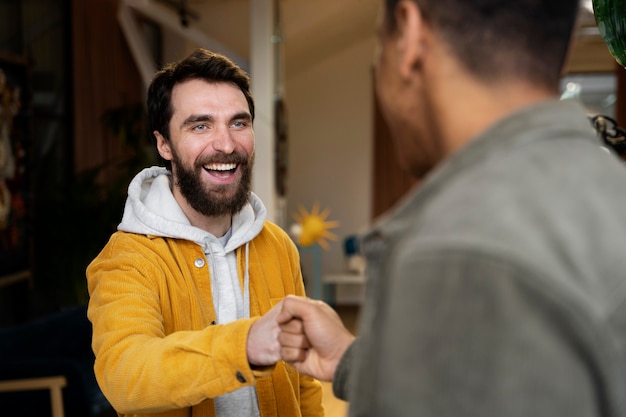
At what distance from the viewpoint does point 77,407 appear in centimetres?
431

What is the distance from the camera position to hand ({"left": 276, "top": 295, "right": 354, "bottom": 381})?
54.2 inches

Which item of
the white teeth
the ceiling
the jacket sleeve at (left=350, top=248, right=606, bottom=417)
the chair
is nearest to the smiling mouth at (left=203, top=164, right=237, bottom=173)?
the white teeth

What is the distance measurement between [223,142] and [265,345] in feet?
2.13

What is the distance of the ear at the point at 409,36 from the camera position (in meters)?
0.78

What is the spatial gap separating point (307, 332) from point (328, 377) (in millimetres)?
88

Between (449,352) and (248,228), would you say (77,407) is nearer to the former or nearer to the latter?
(248,228)

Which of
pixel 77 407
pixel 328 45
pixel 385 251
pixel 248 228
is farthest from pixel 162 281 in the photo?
pixel 328 45

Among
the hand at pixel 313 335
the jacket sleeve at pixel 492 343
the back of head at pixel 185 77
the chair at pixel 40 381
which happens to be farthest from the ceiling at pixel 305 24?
the jacket sleeve at pixel 492 343

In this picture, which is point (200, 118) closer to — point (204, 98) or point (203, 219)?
point (204, 98)

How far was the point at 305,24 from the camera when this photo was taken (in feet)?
24.8

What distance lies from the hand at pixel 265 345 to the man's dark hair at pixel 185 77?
73 centimetres

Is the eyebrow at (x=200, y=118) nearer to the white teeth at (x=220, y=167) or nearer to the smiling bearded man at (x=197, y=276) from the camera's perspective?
the smiling bearded man at (x=197, y=276)

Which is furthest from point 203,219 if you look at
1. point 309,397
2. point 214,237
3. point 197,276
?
point 309,397

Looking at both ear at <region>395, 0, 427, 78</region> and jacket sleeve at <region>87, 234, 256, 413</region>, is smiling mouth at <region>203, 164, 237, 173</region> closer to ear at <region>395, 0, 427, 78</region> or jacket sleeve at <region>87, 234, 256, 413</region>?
jacket sleeve at <region>87, 234, 256, 413</region>
